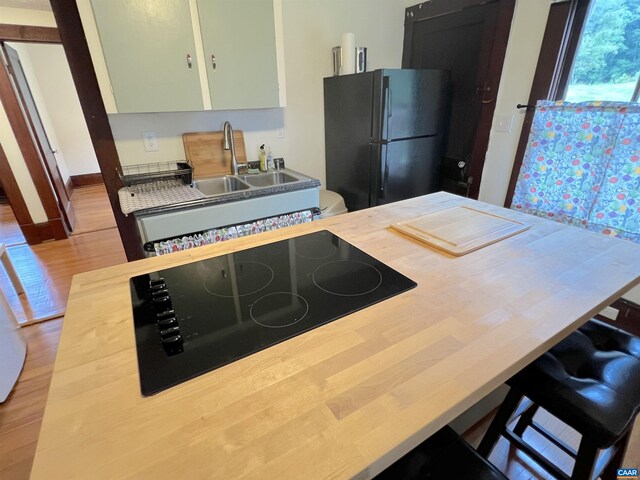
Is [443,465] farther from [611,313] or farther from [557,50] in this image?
[557,50]

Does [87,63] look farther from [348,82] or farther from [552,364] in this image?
[552,364]

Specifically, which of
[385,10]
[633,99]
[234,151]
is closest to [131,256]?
[234,151]

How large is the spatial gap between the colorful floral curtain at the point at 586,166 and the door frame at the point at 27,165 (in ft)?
14.5

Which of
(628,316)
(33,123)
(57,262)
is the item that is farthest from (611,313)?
(33,123)

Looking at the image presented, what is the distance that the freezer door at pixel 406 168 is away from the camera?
235 cm

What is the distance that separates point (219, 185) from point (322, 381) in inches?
78.3

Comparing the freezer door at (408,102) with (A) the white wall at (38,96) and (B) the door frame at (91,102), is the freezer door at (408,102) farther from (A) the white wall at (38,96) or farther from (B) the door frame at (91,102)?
(A) the white wall at (38,96)

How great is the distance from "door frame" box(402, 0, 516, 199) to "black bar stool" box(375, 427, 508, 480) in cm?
220

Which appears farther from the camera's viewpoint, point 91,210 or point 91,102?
point 91,210

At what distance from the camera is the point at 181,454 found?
0.48 metres

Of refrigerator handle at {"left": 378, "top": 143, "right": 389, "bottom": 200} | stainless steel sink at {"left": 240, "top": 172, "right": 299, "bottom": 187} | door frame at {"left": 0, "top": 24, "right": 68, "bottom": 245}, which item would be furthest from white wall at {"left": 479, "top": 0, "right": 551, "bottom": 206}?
door frame at {"left": 0, "top": 24, "right": 68, "bottom": 245}

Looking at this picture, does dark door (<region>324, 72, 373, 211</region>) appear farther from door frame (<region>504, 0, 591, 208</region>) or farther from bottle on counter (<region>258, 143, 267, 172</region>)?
door frame (<region>504, 0, 591, 208</region>)

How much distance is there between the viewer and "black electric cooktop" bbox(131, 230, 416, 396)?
2.19 ft

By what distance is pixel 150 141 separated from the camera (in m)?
2.11
